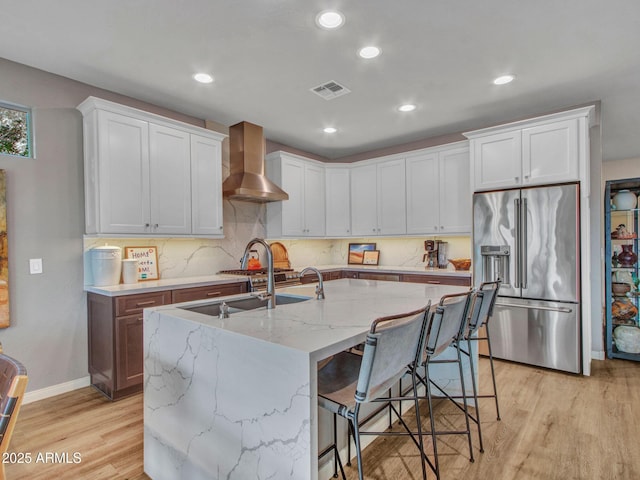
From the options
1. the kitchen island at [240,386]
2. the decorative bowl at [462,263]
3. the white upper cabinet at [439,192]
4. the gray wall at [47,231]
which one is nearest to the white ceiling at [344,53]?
the gray wall at [47,231]

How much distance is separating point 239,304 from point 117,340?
1.33 metres

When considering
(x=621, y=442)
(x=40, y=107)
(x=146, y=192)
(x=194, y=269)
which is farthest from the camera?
(x=194, y=269)

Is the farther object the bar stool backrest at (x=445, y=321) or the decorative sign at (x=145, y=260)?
the decorative sign at (x=145, y=260)

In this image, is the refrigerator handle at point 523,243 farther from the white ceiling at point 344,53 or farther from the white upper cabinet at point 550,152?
the white ceiling at point 344,53

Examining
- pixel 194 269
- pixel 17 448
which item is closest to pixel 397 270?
pixel 194 269

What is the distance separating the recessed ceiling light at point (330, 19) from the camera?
2227mm

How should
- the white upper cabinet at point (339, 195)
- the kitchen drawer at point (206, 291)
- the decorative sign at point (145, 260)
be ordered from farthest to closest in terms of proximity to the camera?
the white upper cabinet at point (339, 195)
the decorative sign at point (145, 260)
the kitchen drawer at point (206, 291)

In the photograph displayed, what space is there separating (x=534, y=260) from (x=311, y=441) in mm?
3168

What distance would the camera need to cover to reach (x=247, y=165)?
4.25 meters

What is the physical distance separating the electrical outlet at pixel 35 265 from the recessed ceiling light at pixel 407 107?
12.0ft

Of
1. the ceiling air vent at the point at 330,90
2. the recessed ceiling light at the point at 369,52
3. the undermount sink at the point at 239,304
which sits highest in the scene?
the recessed ceiling light at the point at 369,52

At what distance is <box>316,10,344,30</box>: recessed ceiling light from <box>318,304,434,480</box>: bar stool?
1884 millimetres

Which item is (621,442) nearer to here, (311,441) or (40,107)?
(311,441)

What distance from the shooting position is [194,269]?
4.07 meters
